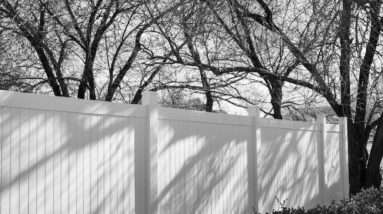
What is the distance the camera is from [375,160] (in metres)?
9.38

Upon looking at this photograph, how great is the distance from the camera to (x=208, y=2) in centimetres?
515

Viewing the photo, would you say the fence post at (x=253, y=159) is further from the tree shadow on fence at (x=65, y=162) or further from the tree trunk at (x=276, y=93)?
the tree trunk at (x=276, y=93)

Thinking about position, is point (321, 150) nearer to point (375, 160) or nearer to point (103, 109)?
point (375, 160)

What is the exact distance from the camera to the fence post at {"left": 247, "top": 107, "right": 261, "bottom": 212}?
6.43 m

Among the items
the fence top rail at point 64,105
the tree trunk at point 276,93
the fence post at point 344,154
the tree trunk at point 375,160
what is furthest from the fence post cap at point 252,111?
the tree trunk at point 375,160

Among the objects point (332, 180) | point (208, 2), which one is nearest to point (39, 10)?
Result: point (208, 2)

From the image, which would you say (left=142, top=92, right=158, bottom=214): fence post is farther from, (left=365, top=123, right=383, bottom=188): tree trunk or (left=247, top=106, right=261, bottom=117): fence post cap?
(left=365, top=123, right=383, bottom=188): tree trunk

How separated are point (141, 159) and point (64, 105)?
3.20ft

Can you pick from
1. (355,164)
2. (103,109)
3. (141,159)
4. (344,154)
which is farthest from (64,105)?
(355,164)

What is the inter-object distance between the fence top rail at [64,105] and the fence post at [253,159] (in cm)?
193

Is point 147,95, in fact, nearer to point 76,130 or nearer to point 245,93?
point 76,130

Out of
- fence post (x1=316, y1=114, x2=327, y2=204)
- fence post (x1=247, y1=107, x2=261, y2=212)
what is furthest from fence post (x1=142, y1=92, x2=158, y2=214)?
fence post (x1=316, y1=114, x2=327, y2=204)

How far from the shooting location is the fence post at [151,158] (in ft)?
16.1

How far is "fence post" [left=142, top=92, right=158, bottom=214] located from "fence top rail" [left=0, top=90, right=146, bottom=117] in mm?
93
